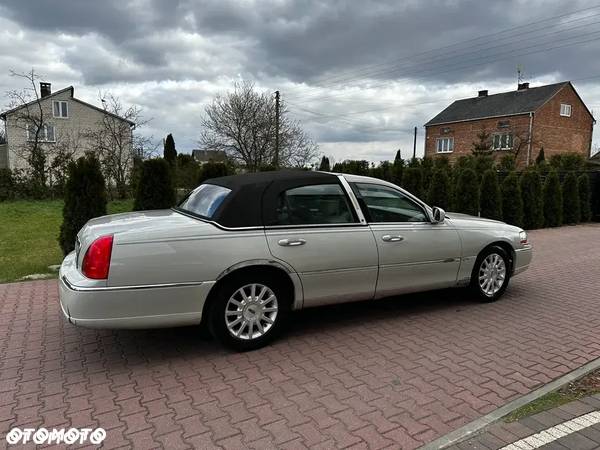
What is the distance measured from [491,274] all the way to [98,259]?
4466 millimetres

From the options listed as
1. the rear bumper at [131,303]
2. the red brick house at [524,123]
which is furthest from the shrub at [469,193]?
the red brick house at [524,123]

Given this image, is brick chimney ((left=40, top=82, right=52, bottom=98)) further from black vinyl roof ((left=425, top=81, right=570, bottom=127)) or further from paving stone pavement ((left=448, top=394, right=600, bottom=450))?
paving stone pavement ((left=448, top=394, right=600, bottom=450))

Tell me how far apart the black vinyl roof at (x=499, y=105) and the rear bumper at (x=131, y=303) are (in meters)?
41.1

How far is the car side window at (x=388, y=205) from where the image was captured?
464cm

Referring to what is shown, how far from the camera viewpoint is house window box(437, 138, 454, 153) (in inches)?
1796

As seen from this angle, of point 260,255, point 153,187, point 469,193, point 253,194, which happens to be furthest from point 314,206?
point 469,193

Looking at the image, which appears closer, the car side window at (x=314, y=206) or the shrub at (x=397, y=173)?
the car side window at (x=314, y=206)

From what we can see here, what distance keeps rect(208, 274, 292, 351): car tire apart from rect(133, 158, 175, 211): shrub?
535 cm

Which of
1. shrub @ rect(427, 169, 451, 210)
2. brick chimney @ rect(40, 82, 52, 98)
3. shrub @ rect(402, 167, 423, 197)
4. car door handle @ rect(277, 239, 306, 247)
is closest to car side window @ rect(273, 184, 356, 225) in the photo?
car door handle @ rect(277, 239, 306, 247)

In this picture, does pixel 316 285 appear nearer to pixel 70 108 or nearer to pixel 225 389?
pixel 225 389

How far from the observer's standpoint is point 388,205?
4797mm

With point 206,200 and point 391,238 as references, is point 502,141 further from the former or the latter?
point 206,200

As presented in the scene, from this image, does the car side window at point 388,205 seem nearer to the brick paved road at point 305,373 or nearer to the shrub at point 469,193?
the brick paved road at point 305,373

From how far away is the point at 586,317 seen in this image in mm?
5012
